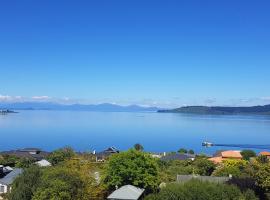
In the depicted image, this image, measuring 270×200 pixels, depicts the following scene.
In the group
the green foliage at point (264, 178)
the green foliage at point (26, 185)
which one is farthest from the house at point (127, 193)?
the green foliage at point (264, 178)

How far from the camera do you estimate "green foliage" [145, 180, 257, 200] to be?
16016mm

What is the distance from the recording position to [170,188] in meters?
16.5

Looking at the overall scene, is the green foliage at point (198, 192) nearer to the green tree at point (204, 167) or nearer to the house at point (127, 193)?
the house at point (127, 193)

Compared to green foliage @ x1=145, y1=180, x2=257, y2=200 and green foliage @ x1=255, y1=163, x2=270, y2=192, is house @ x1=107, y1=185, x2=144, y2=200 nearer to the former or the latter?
green foliage @ x1=145, y1=180, x2=257, y2=200

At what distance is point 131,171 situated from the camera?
1859 centimetres

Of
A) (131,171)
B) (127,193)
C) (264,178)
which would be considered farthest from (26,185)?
(264,178)

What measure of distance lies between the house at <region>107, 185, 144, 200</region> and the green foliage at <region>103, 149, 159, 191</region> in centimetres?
81

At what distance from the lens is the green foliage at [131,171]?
1861cm

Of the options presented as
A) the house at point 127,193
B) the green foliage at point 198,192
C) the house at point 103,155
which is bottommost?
the house at point 103,155

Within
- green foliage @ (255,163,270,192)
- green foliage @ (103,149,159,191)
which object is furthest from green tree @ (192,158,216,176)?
green foliage @ (103,149,159,191)

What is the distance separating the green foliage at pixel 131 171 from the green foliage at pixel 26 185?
3.36 meters

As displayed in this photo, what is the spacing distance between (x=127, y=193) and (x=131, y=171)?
5.63 ft

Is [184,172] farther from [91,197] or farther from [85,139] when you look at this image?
[85,139]

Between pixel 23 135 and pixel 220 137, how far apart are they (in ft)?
158
